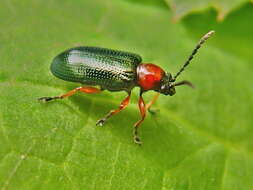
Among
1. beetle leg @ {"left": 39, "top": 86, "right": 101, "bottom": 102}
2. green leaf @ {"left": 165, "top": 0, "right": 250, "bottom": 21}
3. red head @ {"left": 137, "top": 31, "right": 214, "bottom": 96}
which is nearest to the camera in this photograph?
beetle leg @ {"left": 39, "top": 86, "right": 101, "bottom": 102}

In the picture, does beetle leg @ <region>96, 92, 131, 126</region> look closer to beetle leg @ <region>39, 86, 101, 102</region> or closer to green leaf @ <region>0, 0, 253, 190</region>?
green leaf @ <region>0, 0, 253, 190</region>

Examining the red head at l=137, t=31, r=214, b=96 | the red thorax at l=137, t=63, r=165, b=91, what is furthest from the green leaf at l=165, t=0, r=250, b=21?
the red thorax at l=137, t=63, r=165, b=91

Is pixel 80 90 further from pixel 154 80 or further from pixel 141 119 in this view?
pixel 154 80

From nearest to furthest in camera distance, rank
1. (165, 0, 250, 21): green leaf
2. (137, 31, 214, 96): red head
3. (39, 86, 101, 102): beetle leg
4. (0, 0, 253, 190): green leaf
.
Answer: (0, 0, 253, 190): green leaf → (39, 86, 101, 102): beetle leg → (137, 31, 214, 96): red head → (165, 0, 250, 21): green leaf

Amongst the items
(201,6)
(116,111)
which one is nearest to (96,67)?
(116,111)

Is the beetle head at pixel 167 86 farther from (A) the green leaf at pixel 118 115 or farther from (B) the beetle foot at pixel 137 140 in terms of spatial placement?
(B) the beetle foot at pixel 137 140

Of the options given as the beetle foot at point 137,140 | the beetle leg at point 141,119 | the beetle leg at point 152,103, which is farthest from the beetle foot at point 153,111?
the beetle foot at point 137,140
